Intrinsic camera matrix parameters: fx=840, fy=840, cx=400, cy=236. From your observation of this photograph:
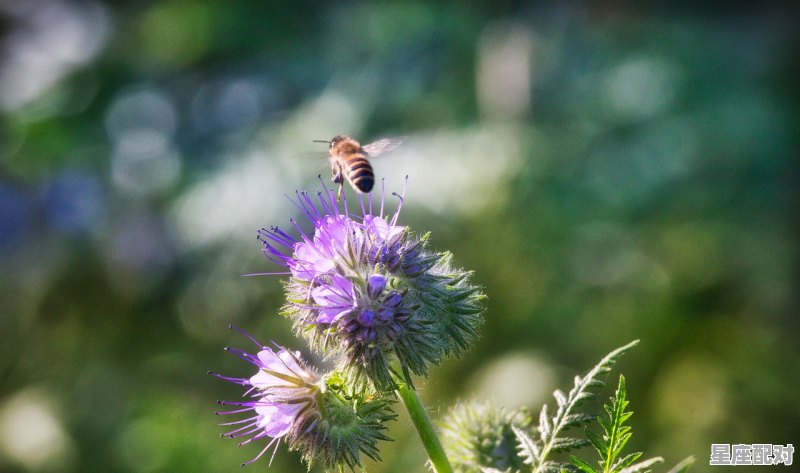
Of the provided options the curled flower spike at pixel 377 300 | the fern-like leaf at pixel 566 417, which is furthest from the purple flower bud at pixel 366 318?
the fern-like leaf at pixel 566 417

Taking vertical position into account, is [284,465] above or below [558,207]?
below

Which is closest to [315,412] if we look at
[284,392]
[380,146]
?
[284,392]

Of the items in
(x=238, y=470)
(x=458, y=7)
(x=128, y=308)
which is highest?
(x=458, y=7)

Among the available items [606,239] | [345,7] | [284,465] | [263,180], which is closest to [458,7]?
[345,7]

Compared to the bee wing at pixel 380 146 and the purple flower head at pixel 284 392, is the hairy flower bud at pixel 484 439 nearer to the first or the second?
the purple flower head at pixel 284 392

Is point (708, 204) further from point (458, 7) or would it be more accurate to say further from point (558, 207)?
point (458, 7)

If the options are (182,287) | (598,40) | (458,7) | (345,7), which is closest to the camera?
(182,287)
